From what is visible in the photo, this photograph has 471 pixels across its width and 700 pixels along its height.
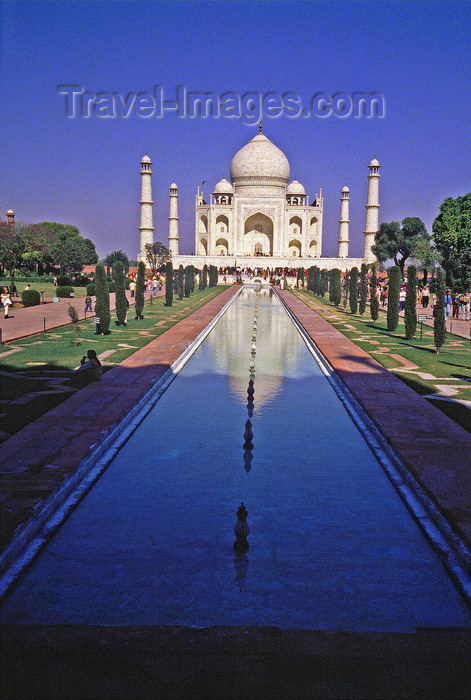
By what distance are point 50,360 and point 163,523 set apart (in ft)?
19.0

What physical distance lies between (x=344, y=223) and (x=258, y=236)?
6.96 metres

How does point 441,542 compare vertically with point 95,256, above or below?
below

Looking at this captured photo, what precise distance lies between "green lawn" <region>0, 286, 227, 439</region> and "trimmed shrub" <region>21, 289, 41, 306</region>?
4006mm

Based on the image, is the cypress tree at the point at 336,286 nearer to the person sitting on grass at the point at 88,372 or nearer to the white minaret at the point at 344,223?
the person sitting on grass at the point at 88,372

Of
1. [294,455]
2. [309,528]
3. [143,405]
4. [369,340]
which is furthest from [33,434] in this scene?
[369,340]

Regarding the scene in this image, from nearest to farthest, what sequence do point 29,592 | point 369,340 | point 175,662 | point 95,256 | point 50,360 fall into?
point 175,662, point 29,592, point 50,360, point 369,340, point 95,256

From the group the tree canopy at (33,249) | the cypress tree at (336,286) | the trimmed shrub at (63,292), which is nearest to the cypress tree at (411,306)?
the cypress tree at (336,286)

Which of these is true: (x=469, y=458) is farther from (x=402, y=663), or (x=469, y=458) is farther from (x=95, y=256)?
(x=95, y=256)

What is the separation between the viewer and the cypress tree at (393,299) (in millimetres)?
13703

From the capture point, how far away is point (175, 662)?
7.97ft

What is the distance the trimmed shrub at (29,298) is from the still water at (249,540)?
12908 millimetres

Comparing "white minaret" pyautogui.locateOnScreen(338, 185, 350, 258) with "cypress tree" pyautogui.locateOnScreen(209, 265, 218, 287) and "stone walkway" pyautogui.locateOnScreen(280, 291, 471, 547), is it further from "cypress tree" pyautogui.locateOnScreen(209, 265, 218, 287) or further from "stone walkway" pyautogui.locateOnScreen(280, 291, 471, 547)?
"stone walkway" pyautogui.locateOnScreen(280, 291, 471, 547)

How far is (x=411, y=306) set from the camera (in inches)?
475

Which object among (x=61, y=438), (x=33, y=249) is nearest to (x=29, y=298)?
(x=61, y=438)
